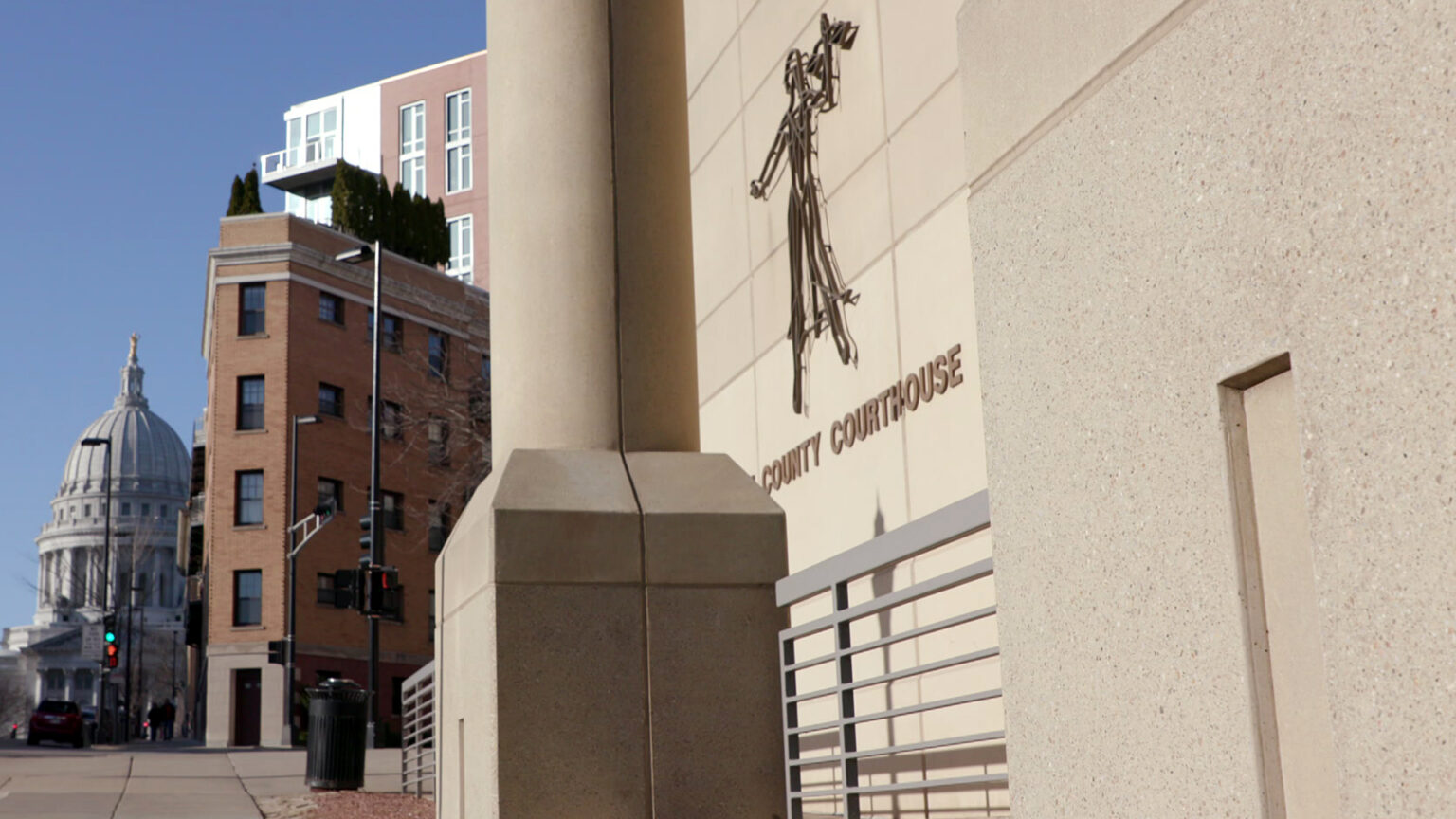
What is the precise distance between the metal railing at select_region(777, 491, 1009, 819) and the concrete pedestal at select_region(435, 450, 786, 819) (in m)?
0.25

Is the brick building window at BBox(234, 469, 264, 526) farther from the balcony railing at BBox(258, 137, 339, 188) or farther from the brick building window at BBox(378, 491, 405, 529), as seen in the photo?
the balcony railing at BBox(258, 137, 339, 188)

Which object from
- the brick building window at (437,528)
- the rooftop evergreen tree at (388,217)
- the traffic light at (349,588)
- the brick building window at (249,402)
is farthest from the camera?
the rooftop evergreen tree at (388,217)

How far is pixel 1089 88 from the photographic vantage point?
306 cm

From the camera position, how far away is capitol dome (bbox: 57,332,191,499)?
163 meters

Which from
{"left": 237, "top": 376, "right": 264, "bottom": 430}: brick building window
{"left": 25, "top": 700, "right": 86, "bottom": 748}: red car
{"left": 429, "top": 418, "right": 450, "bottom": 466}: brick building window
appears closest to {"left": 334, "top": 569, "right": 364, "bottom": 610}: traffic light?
{"left": 429, "top": 418, "right": 450, "bottom": 466}: brick building window

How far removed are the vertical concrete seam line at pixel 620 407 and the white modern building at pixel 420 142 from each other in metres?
71.8

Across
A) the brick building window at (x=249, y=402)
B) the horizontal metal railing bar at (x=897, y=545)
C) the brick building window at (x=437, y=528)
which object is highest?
the brick building window at (x=249, y=402)

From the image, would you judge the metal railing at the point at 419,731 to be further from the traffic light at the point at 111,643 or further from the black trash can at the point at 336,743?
the traffic light at the point at 111,643

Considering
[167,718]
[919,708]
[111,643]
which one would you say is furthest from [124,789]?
[167,718]

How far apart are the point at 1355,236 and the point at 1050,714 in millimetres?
1219

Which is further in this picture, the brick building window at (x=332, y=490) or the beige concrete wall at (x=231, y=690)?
the brick building window at (x=332, y=490)

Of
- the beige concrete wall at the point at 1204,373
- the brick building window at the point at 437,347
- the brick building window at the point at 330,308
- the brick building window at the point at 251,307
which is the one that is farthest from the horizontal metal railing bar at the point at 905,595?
the brick building window at the point at 437,347

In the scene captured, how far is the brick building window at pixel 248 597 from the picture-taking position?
5380cm

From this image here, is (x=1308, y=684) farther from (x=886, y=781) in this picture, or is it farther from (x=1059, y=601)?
(x=886, y=781)
